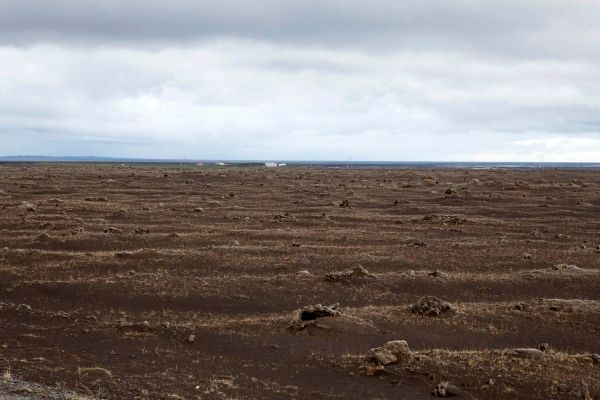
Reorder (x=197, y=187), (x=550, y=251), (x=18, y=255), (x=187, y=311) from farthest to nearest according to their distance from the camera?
(x=197, y=187), (x=550, y=251), (x=18, y=255), (x=187, y=311)

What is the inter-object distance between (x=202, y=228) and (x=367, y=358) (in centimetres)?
2172

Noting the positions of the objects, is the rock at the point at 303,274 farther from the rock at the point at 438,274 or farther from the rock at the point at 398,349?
the rock at the point at 398,349

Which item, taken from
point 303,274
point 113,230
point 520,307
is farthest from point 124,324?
point 113,230

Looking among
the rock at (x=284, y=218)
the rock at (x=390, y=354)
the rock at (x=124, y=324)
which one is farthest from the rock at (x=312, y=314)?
the rock at (x=284, y=218)

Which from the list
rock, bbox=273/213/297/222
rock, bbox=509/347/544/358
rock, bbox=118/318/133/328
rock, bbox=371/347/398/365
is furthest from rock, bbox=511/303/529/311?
rock, bbox=273/213/297/222

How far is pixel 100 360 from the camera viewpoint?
42.2 feet

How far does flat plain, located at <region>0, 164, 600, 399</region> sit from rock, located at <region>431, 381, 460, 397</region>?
0.09ft

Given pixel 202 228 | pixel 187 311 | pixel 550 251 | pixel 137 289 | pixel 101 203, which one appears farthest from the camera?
pixel 101 203

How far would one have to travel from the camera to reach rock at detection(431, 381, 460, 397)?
11641mm

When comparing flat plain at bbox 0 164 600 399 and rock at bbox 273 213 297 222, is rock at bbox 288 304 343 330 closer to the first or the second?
flat plain at bbox 0 164 600 399

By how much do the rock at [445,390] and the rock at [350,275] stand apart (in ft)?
31.3

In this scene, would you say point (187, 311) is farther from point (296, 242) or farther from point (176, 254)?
point (296, 242)

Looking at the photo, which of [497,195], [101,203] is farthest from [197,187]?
[497,195]

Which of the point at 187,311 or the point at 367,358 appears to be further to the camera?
the point at 187,311
